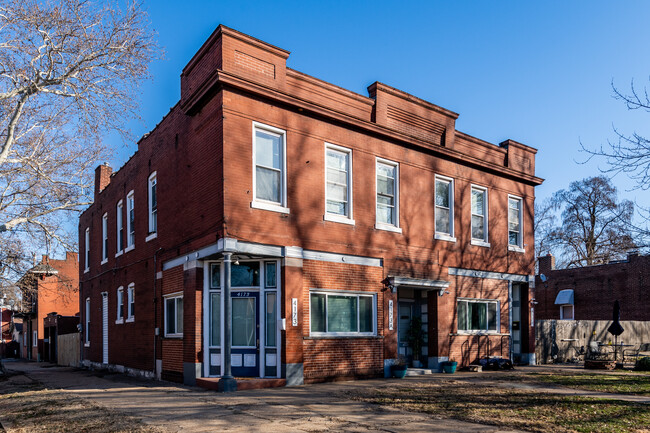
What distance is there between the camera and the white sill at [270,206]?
14828mm

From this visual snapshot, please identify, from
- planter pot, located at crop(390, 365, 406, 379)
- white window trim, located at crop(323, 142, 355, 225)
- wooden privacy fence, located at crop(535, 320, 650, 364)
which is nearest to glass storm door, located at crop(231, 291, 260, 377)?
white window trim, located at crop(323, 142, 355, 225)

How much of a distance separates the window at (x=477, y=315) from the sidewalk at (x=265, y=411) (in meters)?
7.74

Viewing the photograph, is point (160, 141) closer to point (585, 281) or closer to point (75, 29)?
point (75, 29)

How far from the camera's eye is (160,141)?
18.9 m

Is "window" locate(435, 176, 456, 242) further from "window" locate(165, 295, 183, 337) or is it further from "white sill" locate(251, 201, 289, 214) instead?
"window" locate(165, 295, 183, 337)

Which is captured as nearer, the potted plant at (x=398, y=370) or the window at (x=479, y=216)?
the potted plant at (x=398, y=370)

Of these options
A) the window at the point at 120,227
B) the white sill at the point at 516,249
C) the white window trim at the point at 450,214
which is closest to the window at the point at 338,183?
the white window trim at the point at 450,214

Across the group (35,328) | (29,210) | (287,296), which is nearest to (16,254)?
(29,210)

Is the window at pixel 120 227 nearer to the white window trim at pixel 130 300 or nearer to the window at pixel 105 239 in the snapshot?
the white window trim at pixel 130 300

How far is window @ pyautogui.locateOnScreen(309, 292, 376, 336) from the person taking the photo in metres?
15.9

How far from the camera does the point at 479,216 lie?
22.0 metres

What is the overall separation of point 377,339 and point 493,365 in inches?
224

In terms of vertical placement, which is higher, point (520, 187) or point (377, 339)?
point (520, 187)

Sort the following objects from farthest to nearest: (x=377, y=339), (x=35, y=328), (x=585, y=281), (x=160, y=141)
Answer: (x=35, y=328)
(x=585, y=281)
(x=160, y=141)
(x=377, y=339)
